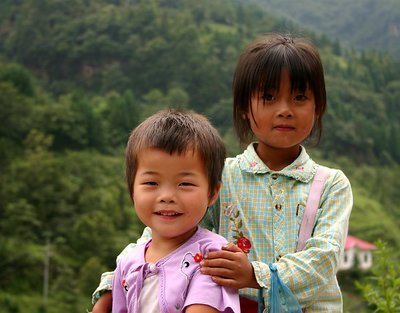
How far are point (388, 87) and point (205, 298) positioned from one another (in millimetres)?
49811

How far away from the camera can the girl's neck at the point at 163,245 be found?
5.08ft

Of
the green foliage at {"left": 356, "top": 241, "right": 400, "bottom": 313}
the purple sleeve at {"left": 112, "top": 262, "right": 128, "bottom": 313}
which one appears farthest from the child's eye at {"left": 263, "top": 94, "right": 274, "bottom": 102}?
the green foliage at {"left": 356, "top": 241, "right": 400, "bottom": 313}

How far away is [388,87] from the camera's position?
48.9m

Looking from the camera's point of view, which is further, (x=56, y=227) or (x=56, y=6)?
(x=56, y=6)

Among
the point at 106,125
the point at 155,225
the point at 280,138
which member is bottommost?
the point at 155,225

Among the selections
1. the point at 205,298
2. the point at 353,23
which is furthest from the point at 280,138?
the point at 353,23

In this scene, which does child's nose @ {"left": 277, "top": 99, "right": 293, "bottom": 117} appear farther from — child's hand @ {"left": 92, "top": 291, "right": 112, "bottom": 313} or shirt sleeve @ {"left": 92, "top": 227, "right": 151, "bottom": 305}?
child's hand @ {"left": 92, "top": 291, "right": 112, "bottom": 313}

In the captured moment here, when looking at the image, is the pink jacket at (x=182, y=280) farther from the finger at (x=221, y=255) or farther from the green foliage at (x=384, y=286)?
the green foliage at (x=384, y=286)

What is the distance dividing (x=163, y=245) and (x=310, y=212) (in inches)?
15.2

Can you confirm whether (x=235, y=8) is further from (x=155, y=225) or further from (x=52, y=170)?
(x=155, y=225)

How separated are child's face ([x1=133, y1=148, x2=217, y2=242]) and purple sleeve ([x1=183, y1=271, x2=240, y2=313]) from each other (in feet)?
0.41

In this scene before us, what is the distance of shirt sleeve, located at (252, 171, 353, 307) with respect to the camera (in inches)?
60.0

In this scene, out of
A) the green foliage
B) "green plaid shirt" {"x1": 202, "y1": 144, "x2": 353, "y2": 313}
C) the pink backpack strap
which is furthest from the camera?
the green foliage

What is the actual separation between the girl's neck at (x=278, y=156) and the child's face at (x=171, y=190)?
1.08 ft
